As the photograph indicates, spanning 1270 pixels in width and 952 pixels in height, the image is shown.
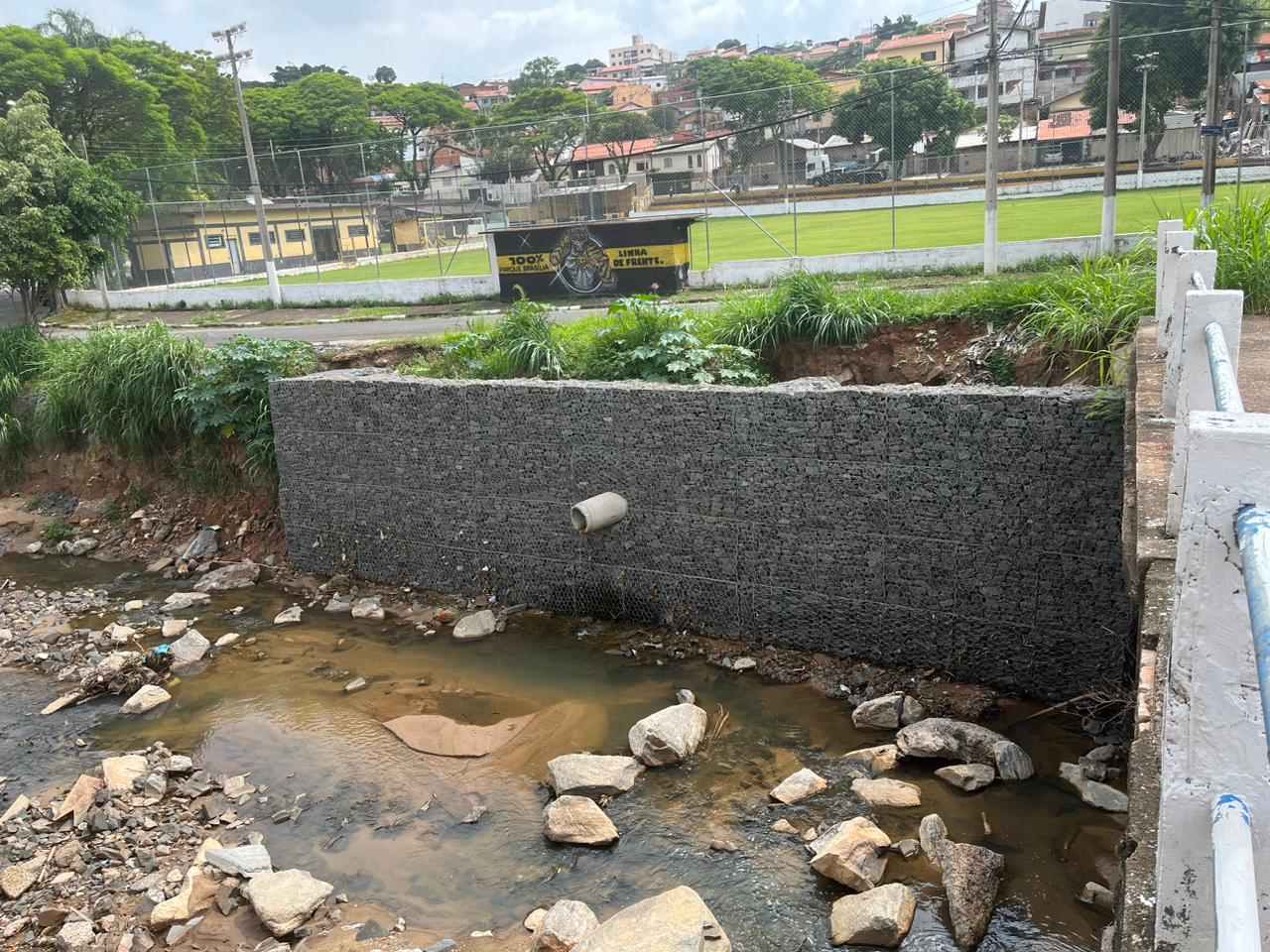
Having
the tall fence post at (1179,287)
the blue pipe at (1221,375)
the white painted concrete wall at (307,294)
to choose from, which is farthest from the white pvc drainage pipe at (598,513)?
the white painted concrete wall at (307,294)

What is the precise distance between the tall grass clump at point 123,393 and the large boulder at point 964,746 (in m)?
9.03

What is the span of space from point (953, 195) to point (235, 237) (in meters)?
24.2

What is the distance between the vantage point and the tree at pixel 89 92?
127 ft

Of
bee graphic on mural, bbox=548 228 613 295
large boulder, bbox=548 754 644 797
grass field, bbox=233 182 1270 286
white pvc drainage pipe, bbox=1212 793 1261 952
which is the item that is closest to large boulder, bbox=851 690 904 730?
large boulder, bbox=548 754 644 797

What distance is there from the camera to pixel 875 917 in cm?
451

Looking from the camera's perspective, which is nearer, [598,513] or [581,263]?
[598,513]

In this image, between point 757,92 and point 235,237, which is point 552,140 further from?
point 235,237

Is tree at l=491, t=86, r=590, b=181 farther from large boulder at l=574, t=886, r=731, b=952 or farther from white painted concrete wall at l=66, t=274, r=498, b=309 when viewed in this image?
large boulder at l=574, t=886, r=731, b=952

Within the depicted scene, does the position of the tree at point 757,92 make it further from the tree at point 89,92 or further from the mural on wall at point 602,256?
the tree at point 89,92

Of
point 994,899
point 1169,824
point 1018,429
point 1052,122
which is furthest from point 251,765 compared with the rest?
point 1052,122

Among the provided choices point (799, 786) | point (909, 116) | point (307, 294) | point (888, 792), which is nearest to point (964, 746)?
point (888, 792)

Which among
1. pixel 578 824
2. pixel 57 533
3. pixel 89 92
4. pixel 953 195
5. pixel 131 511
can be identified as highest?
pixel 89 92

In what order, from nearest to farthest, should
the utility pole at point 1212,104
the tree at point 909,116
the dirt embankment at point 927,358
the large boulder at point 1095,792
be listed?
the large boulder at point 1095,792, the dirt embankment at point 927,358, the utility pole at point 1212,104, the tree at point 909,116

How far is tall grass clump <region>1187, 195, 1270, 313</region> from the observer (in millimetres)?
6152
